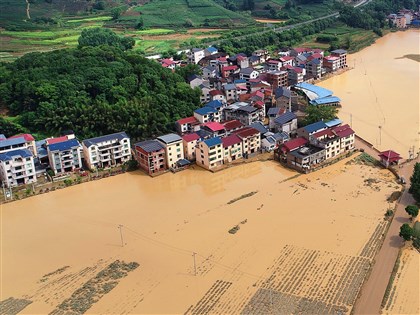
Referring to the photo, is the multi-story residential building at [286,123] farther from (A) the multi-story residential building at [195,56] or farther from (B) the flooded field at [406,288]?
(A) the multi-story residential building at [195,56]

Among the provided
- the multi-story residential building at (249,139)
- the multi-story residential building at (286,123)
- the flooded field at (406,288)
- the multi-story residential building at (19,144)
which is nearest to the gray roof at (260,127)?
the multi-story residential building at (249,139)

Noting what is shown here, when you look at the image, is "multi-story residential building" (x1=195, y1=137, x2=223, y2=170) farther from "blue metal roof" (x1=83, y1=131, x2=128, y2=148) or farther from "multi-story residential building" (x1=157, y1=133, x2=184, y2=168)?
"blue metal roof" (x1=83, y1=131, x2=128, y2=148)

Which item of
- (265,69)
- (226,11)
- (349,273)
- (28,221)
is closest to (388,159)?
(349,273)

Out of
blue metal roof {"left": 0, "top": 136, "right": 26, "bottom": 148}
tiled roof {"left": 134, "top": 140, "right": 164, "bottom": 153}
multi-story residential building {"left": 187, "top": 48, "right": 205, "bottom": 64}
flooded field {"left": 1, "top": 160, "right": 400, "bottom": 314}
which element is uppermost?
multi-story residential building {"left": 187, "top": 48, "right": 205, "bottom": 64}

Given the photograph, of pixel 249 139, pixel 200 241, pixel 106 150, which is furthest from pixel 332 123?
pixel 106 150

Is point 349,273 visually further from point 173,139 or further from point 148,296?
point 173,139

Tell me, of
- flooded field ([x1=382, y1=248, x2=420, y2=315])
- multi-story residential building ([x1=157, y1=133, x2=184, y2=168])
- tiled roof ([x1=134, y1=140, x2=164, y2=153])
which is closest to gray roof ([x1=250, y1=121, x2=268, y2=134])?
multi-story residential building ([x1=157, y1=133, x2=184, y2=168])
